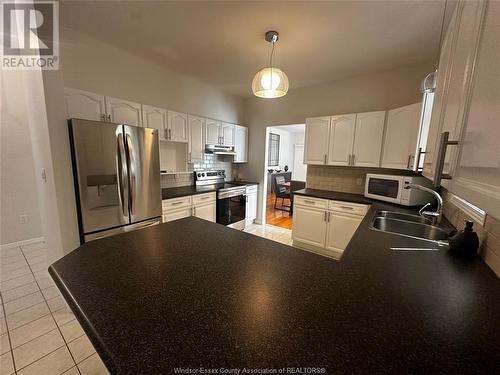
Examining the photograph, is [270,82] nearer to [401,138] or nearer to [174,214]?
[401,138]

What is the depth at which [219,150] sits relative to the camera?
12.1 feet

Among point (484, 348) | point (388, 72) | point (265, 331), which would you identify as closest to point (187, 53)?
point (388, 72)

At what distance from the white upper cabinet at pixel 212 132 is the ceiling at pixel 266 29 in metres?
0.89

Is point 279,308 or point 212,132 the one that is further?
point 212,132

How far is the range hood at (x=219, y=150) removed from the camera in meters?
3.54

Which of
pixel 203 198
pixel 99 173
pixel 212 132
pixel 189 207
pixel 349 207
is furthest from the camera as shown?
pixel 212 132

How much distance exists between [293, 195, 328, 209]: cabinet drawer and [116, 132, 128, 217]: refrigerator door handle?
230cm

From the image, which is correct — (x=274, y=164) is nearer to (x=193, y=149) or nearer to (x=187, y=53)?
(x=193, y=149)

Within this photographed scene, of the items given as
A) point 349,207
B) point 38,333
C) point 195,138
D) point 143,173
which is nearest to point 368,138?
point 349,207

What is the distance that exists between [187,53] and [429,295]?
316 centimetres

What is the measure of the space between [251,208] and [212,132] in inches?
67.6

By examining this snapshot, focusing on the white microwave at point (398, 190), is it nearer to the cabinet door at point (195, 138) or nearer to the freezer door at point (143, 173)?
the cabinet door at point (195, 138)

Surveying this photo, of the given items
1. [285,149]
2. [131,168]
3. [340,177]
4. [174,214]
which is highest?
[285,149]

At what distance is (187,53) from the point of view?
2.59 metres
